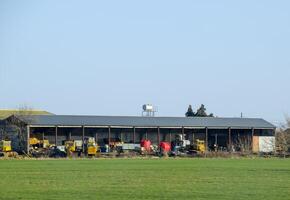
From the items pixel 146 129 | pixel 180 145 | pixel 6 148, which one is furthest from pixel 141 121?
pixel 6 148

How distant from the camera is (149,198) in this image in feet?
74.6

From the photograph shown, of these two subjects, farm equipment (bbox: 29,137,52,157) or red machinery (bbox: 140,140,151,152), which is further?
red machinery (bbox: 140,140,151,152)

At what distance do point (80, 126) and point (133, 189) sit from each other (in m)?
61.5

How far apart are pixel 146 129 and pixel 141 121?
1163mm

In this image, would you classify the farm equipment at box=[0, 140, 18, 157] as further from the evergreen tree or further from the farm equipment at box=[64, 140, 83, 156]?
the evergreen tree

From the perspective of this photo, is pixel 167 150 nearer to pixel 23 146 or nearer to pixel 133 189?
pixel 23 146

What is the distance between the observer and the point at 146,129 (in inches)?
3674

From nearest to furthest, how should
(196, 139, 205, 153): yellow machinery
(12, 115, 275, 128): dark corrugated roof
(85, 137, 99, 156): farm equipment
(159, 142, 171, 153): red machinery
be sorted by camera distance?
1. (85, 137, 99, 156): farm equipment
2. (159, 142, 171, 153): red machinery
3. (196, 139, 205, 153): yellow machinery
4. (12, 115, 275, 128): dark corrugated roof

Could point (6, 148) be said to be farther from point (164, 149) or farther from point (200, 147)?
point (200, 147)

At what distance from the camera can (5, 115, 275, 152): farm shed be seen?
286ft

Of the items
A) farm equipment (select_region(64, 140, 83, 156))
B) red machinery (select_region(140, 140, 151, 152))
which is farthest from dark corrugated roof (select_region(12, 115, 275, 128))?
red machinery (select_region(140, 140, 151, 152))

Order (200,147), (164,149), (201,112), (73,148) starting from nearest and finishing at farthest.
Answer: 1. (73,148)
2. (164,149)
3. (200,147)
4. (201,112)

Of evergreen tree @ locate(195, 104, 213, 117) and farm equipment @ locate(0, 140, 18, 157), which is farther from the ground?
evergreen tree @ locate(195, 104, 213, 117)

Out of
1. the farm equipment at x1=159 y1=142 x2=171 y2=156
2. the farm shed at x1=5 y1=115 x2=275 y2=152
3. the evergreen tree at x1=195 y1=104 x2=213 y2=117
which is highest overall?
the evergreen tree at x1=195 y1=104 x2=213 y2=117
